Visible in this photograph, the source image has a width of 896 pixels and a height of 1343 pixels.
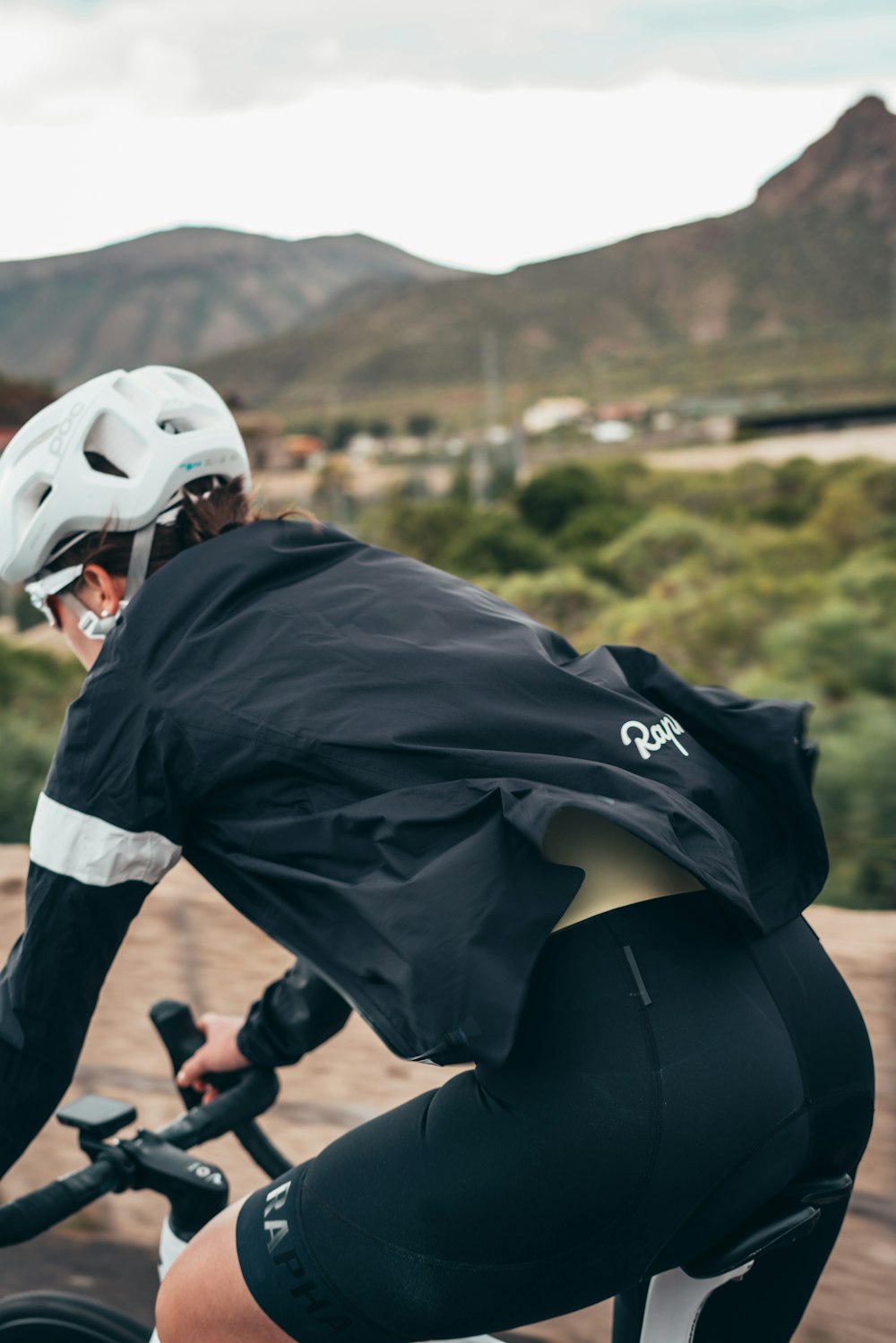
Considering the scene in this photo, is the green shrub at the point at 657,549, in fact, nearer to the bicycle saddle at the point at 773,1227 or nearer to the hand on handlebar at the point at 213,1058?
the hand on handlebar at the point at 213,1058

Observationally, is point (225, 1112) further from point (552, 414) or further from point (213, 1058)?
point (552, 414)

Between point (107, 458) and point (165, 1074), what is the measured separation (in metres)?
1.90

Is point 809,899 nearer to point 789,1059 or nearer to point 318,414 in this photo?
point 789,1059

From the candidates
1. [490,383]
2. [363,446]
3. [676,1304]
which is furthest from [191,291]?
[676,1304]

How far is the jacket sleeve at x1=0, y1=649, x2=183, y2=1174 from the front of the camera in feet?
5.62

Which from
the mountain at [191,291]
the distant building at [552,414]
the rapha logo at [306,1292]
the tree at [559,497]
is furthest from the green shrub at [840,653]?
the mountain at [191,291]

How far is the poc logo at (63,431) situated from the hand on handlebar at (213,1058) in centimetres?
93

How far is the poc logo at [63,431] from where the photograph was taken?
6.89ft

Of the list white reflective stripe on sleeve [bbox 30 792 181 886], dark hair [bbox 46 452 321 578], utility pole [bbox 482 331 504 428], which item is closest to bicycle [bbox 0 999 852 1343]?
white reflective stripe on sleeve [bbox 30 792 181 886]

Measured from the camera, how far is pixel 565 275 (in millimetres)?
109688

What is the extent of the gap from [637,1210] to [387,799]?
52 cm

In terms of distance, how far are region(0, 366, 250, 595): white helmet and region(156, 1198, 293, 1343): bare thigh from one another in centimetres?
96

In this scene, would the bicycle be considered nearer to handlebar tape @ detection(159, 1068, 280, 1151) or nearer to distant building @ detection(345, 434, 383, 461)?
handlebar tape @ detection(159, 1068, 280, 1151)

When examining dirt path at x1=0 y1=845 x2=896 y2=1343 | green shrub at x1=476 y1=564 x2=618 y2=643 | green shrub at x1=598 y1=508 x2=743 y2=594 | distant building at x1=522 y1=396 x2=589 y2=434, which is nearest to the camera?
dirt path at x1=0 y1=845 x2=896 y2=1343
